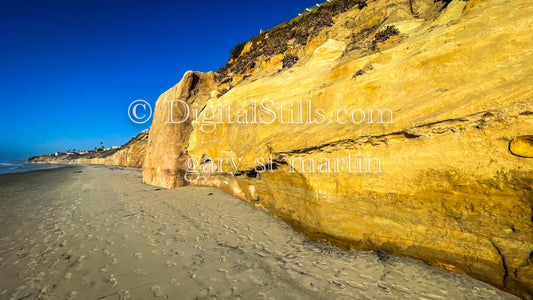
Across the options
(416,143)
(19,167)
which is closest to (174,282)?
(416,143)

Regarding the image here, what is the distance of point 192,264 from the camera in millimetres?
3605

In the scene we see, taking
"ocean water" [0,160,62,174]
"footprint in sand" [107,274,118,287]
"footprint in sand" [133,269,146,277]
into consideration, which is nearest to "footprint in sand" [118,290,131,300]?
"footprint in sand" [107,274,118,287]

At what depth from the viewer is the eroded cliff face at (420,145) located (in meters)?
2.65

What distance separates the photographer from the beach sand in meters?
2.89

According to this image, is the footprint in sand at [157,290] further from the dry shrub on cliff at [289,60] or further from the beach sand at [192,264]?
the dry shrub on cliff at [289,60]

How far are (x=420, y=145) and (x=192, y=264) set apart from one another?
4425 mm

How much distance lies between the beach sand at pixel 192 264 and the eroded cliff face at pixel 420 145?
1.64 feet

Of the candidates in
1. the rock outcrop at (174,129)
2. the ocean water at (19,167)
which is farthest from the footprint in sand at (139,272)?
the ocean water at (19,167)

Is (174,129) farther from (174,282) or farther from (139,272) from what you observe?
(174,282)

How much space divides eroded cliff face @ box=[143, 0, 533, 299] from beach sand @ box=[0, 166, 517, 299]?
501 mm

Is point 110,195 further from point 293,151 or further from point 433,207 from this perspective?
point 433,207

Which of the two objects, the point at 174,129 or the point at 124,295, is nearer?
the point at 124,295

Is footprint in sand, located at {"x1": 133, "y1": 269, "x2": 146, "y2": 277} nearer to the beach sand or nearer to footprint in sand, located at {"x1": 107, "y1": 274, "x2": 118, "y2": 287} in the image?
the beach sand

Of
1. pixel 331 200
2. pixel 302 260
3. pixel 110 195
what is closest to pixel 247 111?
pixel 331 200
